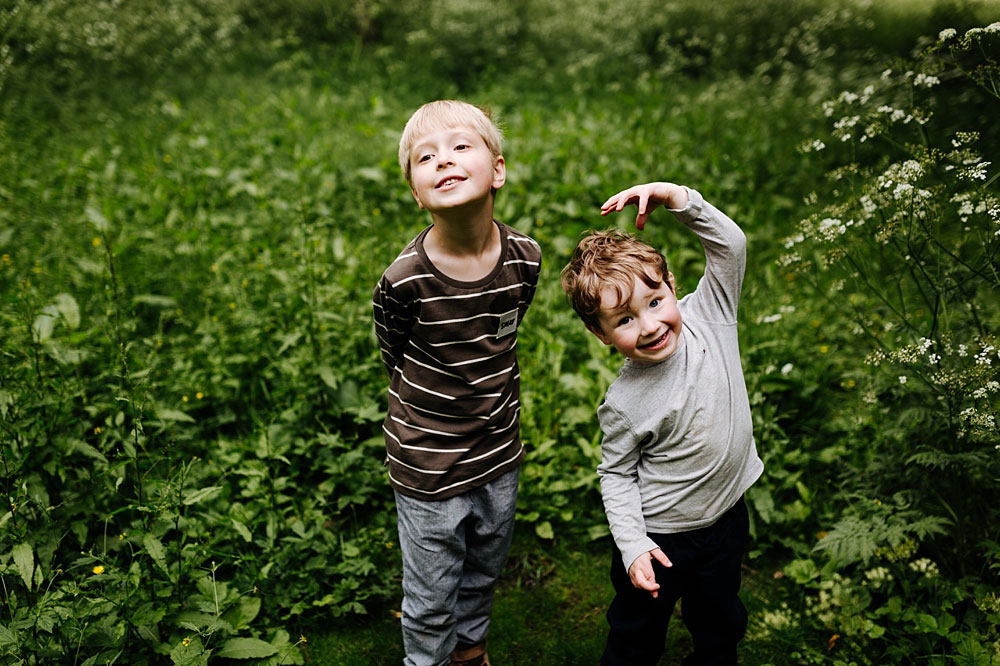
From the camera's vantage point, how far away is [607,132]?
588cm

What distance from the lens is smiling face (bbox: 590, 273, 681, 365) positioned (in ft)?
6.09

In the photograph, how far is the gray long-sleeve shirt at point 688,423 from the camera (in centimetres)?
191

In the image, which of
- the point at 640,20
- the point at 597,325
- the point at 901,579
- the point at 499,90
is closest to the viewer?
the point at 597,325

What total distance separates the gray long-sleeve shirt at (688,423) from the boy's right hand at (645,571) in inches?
0.7

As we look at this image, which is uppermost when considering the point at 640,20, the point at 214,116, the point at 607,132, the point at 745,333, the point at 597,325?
the point at 640,20

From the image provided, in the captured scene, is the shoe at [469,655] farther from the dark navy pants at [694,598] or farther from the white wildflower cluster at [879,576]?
the white wildflower cluster at [879,576]

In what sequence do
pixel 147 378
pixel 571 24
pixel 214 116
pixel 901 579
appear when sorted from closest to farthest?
pixel 901 579 → pixel 147 378 → pixel 214 116 → pixel 571 24

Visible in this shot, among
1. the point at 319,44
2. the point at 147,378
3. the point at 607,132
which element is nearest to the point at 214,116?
the point at 319,44

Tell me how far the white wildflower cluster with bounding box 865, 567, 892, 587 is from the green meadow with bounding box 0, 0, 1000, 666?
0.02m

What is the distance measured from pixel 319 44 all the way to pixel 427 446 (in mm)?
7336

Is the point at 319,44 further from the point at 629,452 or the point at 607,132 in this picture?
the point at 629,452

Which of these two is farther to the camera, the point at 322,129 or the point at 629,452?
the point at 322,129

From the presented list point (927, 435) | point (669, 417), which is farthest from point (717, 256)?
point (927, 435)

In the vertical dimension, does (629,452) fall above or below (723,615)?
above
